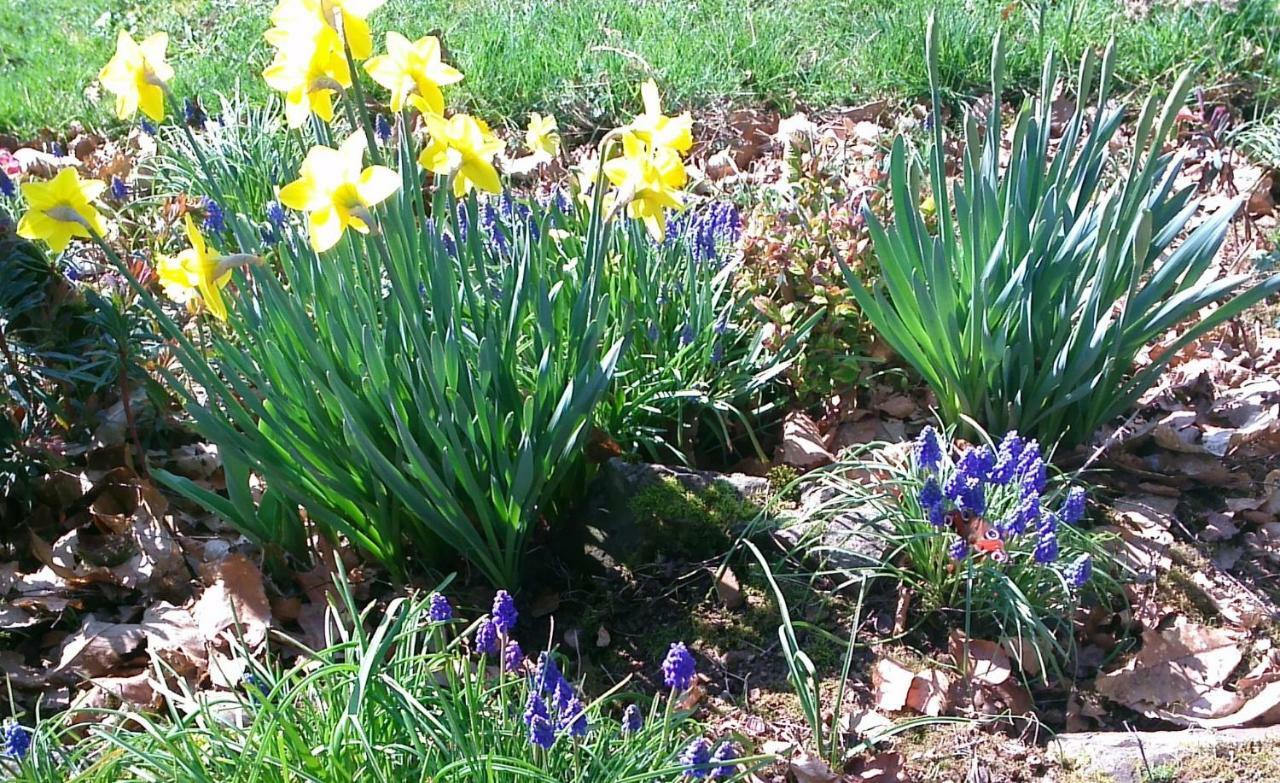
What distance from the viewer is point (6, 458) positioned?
8.63 ft

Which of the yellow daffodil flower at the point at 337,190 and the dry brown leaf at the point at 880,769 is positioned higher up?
the yellow daffodil flower at the point at 337,190

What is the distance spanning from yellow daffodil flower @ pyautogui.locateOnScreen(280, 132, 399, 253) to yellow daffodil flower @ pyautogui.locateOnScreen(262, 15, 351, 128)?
21cm

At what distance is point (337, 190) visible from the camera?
5.65ft

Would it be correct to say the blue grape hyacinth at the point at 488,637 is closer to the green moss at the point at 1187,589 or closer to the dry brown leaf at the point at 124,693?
the dry brown leaf at the point at 124,693

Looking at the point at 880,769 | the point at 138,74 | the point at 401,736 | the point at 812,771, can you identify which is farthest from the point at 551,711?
the point at 138,74

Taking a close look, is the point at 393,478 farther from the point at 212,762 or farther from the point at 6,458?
the point at 6,458

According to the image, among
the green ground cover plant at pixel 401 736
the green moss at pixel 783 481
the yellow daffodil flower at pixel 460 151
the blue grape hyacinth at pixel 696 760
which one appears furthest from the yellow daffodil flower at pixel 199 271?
the green moss at pixel 783 481

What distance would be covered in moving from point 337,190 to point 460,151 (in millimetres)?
311

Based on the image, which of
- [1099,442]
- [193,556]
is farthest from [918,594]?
[193,556]

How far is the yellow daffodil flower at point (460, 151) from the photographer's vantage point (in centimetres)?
194

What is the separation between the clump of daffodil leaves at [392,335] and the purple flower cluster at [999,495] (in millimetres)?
661

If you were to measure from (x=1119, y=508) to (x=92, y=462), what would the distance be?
2.47 m

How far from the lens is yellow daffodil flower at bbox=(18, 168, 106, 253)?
1.79 meters

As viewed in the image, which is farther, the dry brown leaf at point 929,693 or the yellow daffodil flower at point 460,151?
the dry brown leaf at point 929,693
